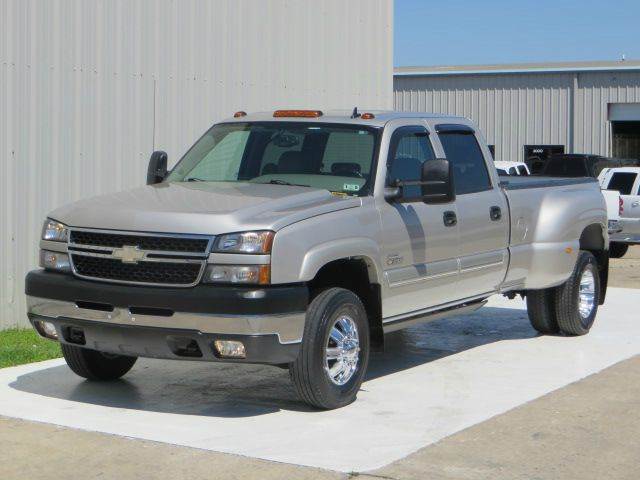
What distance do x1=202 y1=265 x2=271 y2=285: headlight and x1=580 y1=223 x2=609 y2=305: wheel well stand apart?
5.12 metres

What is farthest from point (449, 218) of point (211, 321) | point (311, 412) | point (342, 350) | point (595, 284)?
point (595, 284)

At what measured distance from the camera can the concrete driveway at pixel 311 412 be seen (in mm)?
6602

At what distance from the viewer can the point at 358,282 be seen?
8070 mm

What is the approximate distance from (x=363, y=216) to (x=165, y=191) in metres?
1.39

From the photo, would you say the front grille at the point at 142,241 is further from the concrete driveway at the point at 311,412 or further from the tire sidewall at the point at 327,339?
the concrete driveway at the point at 311,412

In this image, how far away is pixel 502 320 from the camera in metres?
12.2

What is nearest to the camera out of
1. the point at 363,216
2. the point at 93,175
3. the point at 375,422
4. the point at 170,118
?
the point at 375,422

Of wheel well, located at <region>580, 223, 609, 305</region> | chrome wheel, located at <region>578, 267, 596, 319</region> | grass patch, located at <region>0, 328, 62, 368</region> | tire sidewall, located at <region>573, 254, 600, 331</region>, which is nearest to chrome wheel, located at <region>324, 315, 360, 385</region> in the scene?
grass patch, located at <region>0, 328, 62, 368</region>

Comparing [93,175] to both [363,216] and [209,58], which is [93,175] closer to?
[209,58]

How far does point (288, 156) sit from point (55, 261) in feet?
6.21

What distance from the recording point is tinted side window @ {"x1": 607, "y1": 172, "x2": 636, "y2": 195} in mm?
24062

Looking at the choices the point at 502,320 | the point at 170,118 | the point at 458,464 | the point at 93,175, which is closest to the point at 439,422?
the point at 458,464

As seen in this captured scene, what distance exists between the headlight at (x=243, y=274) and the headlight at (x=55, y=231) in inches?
47.6

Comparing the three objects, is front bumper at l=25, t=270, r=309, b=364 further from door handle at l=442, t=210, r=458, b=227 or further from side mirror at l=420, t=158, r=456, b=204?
door handle at l=442, t=210, r=458, b=227
